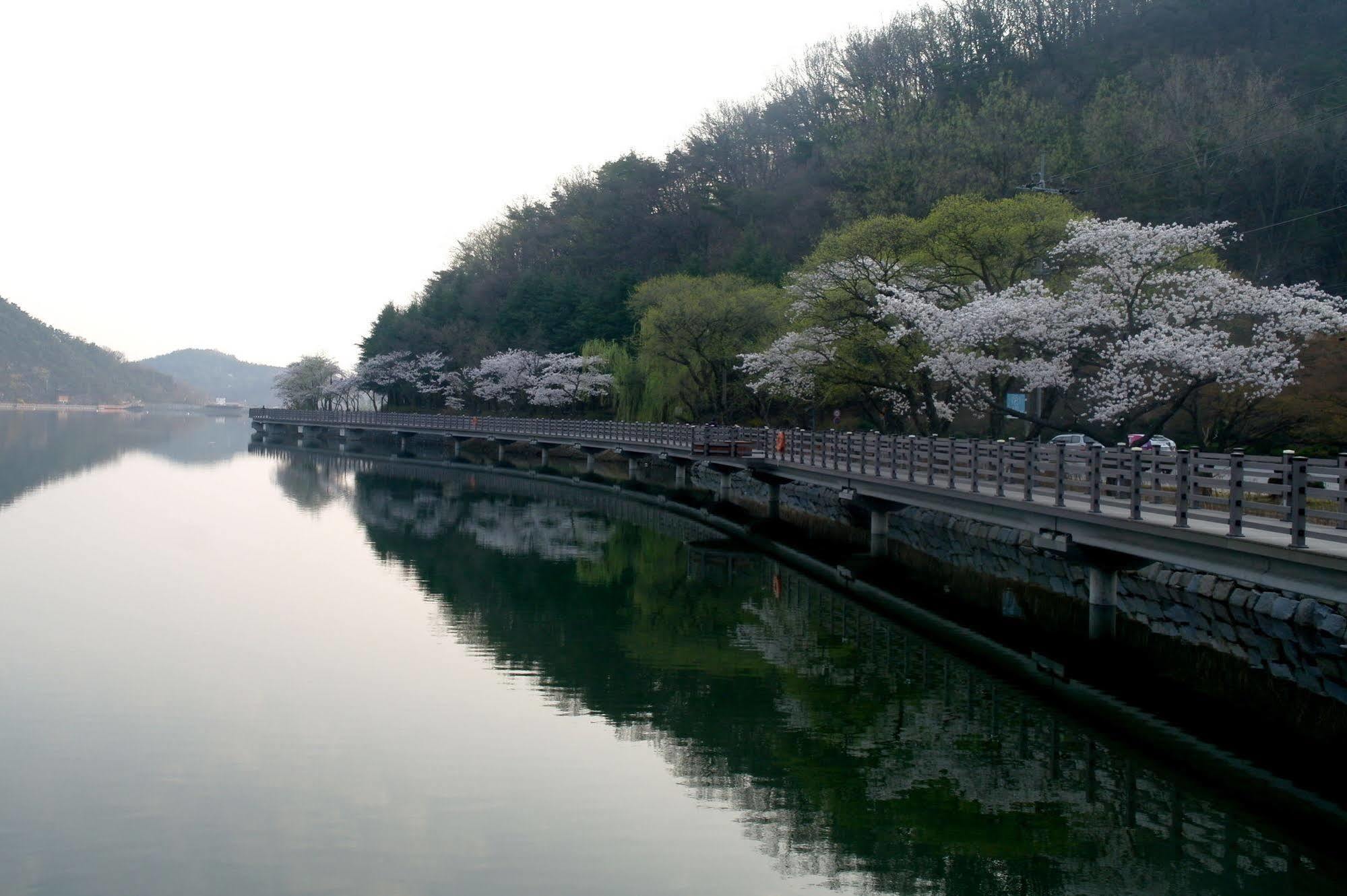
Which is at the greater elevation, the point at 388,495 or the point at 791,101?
the point at 791,101

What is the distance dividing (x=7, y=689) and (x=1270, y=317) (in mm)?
29727

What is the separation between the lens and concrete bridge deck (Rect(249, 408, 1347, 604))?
44.7 ft

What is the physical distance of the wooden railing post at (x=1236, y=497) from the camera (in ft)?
48.1

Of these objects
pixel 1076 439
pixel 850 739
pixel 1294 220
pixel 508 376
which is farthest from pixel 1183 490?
pixel 508 376

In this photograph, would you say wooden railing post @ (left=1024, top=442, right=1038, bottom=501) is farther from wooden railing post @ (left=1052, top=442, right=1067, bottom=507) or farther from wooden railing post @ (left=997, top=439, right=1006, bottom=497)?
wooden railing post @ (left=997, top=439, right=1006, bottom=497)

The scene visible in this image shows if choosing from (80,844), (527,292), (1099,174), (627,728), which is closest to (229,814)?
(80,844)

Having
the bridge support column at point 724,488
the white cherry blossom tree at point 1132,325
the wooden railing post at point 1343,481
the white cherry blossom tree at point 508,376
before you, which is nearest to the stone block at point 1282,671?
the wooden railing post at point 1343,481

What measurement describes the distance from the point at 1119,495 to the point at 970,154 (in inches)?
1454

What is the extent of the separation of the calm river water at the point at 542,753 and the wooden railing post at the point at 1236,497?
3.28 m

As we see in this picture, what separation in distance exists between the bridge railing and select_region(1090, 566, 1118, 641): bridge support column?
1.16 metres

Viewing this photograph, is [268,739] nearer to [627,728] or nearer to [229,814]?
[229,814]

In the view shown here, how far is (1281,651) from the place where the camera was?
16.5 meters

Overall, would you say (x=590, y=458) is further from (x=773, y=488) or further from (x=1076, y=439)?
(x=1076, y=439)

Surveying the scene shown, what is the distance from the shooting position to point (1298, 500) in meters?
13.6
